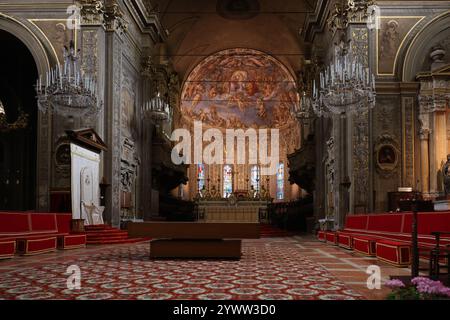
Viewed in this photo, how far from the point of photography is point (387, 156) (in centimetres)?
1445

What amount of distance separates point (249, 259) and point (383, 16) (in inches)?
369

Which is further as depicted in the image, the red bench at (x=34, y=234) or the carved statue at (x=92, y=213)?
the carved statue at (x=92, y=213)

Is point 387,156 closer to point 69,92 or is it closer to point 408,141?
point 408,141

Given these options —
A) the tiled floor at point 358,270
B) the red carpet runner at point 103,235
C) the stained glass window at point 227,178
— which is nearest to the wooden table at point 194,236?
the tiled floor at point 358,270

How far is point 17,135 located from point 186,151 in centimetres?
1211

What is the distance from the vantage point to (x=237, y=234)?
8.31 metres

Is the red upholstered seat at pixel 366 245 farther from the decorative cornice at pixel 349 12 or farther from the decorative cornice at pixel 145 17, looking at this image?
the decorative cornice at pixel 145 17

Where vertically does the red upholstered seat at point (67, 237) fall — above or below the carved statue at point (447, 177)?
below

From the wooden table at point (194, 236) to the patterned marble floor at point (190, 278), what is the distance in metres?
0.39

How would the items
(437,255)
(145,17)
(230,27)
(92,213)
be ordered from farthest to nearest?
(230,27), (145,17), (92,213), (437,255)

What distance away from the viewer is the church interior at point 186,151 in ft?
21.2

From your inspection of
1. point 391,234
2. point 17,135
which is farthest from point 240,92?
point 391,234

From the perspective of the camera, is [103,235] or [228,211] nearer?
[103,235]
